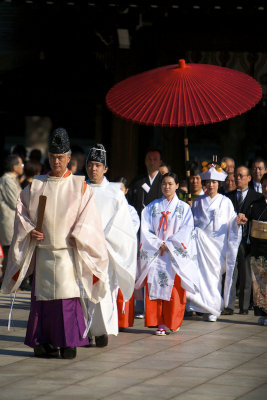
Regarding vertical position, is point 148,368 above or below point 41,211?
below

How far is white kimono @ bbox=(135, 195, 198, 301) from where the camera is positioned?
798 cm

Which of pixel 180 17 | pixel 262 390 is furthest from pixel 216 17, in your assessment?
pixel 262 390

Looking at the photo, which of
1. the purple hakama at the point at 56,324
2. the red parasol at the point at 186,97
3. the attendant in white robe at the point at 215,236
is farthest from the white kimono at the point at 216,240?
the purple hakama at the point at 56,324

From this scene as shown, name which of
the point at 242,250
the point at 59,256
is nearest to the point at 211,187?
the point at 242,250

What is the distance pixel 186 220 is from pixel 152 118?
3.41 feet

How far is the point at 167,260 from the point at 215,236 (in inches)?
48.2

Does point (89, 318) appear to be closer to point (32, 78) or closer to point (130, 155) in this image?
point (130, 155)

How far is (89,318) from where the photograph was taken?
22.4ft

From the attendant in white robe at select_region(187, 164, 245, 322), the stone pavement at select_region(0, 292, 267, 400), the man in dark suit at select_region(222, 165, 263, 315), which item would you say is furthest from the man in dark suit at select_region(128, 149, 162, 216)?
the stone pavement at select_region(0, 292, 267, 400)

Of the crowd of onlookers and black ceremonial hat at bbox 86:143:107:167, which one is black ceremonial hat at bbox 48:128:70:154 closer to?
black ceremonial hat at bbox 86:143:107:167

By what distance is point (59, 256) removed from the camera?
659 cm

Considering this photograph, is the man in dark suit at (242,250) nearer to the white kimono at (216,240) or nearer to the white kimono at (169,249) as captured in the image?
the white kimono at (216,240)

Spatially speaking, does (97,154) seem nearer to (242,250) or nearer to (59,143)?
(59,143)

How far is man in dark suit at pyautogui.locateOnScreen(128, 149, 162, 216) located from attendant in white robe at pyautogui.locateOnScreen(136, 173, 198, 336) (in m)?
1.45
